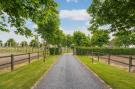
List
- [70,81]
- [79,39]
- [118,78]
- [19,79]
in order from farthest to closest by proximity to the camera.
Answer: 1. [79,39]
2. [118,78]
3. [19,79]
4. [70,81]

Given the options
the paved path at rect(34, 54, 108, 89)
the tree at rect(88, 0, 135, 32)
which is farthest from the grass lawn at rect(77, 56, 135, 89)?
the tree at rect(88, 0, 135, 32)

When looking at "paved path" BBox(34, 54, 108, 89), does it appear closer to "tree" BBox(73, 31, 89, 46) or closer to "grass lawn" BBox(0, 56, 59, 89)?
"grass lawn" BBox(0, 56, 59, 89)

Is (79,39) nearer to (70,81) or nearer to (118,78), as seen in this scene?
(118,78)

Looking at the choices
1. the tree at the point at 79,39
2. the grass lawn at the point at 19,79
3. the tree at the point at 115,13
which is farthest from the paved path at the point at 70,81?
the tree at the point at 79,39

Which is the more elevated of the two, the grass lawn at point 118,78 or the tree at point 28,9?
the tree at point 28,9

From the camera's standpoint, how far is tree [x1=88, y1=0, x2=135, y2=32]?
1469 cm

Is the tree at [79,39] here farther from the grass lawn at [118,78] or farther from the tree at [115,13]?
the tree at [115,13]

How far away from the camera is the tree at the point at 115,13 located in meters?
14.7

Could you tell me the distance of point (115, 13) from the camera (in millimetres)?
15516

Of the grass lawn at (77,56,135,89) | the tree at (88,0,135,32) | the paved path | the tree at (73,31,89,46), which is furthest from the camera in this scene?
the tree at (73,31,89,46)

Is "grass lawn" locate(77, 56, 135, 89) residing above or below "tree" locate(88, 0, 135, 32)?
below

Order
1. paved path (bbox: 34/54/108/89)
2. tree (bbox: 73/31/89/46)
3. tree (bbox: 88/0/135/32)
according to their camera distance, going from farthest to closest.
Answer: tree (bbox: 73/31/89/46)
tree (bbox: 88/0/135/32)
paved path (bbox: 34/54/108/89)

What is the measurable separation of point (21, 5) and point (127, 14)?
6178 millimetres

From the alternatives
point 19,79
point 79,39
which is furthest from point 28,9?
point 79,39
